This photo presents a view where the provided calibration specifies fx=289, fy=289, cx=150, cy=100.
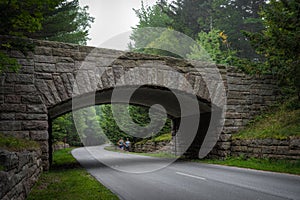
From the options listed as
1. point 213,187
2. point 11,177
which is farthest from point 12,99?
point 213,187

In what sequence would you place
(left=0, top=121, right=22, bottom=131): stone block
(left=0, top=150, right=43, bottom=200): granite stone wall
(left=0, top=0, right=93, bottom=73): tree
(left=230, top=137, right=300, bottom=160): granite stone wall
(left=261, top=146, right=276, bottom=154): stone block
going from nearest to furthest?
1. (left=0, top=150, right=43, bottom=200): granite stone wall
2. (left=0, top=0, right=93, bottom=73): tree
3. (left=0, top=121, right=22, bottom=131): stone block
4. (left=230, top=137, right=300, bottom=160): granite stone wall
5. (left=261, top=146, right=276, bottom=154): stone block

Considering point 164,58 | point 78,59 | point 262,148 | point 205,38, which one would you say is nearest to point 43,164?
point 78,59

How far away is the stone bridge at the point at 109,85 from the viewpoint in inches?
391

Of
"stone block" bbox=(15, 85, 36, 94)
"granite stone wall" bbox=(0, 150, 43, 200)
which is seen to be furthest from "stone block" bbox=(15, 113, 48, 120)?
"granite stone wall" bbox=(0, 150, 43, 200)

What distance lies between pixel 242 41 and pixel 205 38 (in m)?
10.6

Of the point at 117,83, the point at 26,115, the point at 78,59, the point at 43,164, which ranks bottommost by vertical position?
the point at 43,164

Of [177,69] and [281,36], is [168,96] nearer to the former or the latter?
[177,69]

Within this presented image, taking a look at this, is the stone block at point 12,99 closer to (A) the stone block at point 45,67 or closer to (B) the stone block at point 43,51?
(A) the stone block at point 45,67

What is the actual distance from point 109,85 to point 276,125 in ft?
23.9

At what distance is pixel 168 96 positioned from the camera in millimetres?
14555

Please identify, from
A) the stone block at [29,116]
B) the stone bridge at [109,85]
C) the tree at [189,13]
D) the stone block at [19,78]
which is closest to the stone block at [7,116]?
the stone bridge at [109,85]

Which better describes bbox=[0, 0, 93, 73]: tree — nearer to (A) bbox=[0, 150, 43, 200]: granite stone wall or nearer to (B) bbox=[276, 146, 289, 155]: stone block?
(A) bbox=[0, 150, 43, 200]: granite stone wall

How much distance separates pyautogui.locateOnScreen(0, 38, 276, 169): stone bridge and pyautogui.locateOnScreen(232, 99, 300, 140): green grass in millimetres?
560

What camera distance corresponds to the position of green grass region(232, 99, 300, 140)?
1132 cm
